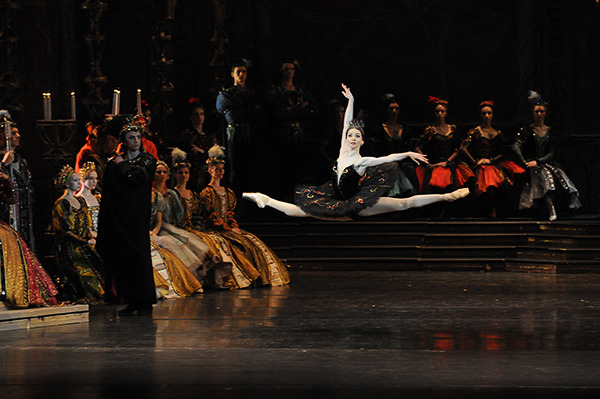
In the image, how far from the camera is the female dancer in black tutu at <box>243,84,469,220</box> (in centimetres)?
1288

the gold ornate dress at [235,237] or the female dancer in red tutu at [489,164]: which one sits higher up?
the female dancer in red tutu at [489,164]

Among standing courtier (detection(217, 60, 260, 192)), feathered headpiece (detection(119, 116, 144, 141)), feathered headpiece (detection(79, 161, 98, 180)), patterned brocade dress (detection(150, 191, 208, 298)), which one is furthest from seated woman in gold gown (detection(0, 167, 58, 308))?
standing courtier (detection(217, 60, 260, 192))

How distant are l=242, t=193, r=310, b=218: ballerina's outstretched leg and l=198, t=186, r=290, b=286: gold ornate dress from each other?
54.9 inches

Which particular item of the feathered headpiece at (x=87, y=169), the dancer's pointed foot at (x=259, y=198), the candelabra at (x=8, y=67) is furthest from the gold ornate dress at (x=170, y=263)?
the dancer's pointed foot at (x=259, y=198)

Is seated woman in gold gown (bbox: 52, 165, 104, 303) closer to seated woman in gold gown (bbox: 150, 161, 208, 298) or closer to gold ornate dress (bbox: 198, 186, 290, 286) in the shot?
seated woman in gold gown (bbox: 150, 161, 208, 298)

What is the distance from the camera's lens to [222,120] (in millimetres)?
14602

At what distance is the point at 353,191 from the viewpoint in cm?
1316

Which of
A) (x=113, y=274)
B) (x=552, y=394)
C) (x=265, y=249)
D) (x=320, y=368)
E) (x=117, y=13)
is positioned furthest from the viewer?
(x=117, y=13)

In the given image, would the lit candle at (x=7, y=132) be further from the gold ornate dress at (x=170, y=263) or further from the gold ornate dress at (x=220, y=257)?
the gold ornate dress at (x=220, y=257)

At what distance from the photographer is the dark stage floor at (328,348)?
5.45m

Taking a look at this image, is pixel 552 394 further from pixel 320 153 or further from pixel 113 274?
pixel 320 153

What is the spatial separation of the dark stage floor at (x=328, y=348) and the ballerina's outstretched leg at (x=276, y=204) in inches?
102

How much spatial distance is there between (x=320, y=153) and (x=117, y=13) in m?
3.76

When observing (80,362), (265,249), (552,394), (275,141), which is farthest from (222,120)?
Result: (552,394)
